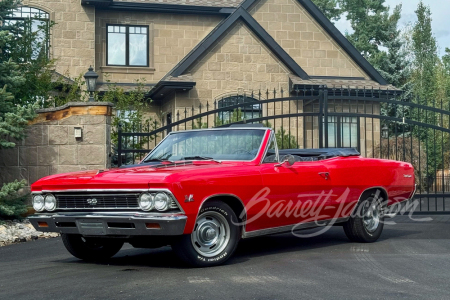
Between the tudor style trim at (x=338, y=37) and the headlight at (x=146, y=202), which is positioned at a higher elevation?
the tudor style trim at (x=338, y=37)

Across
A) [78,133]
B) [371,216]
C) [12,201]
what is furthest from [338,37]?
[371,216]

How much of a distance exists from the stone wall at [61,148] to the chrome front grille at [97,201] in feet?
17.5

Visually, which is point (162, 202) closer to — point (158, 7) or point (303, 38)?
point (303, 38)

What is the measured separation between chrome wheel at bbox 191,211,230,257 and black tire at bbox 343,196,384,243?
2.58 m

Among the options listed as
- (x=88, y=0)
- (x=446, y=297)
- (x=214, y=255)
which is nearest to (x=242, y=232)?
Answer: (x=214, y=255)

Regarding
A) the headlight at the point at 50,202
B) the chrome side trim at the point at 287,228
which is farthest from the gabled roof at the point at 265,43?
the headlight at the point at 50,202

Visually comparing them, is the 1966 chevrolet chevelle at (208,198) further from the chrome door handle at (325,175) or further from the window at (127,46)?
the window at (127,46)

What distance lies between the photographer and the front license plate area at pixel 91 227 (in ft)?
22.8

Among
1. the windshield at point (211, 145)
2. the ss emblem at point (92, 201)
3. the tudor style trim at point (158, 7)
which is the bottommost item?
the ss emblem at point (92, 201)

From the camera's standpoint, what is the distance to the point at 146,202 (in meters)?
6.81

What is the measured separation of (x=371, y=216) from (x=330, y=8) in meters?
44.0

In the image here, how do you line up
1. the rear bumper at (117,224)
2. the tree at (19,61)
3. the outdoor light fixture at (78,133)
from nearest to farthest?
the rear bumper at (117,224)
the tree at (19,61)
the outdoor light fixture at (78,133)

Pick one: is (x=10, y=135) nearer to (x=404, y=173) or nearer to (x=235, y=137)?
(x=235, y=137)

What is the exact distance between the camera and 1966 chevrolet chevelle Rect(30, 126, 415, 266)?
6824 mm
